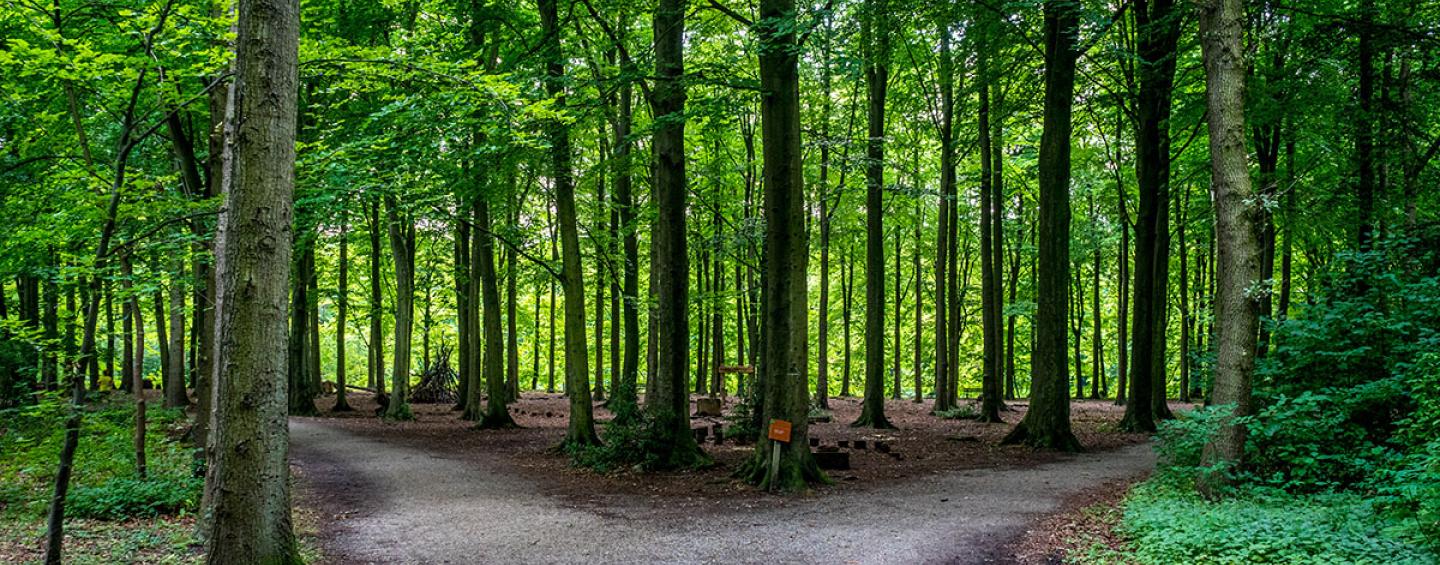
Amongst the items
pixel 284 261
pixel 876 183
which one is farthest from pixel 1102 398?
pixel 284 261

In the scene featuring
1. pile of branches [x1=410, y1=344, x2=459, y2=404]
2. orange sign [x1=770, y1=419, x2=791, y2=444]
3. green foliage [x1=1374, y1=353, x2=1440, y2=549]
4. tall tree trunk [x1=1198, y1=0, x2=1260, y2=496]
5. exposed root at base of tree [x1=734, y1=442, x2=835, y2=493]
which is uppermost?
tall tree trunk [x1=1198, y1=0, x2=1260, y2=496]

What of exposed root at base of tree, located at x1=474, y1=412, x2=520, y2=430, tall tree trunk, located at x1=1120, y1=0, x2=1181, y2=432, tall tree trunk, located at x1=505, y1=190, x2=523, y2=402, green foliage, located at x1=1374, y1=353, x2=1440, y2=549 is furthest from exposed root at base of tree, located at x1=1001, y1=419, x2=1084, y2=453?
tall tree trunk, located at x1=505, y1=190, x2=523, y2=402

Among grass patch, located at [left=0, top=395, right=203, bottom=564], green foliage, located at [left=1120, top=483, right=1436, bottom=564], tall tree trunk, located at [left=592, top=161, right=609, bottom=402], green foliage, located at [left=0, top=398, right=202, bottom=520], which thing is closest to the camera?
green foliage, located at [left=1120, top=483, right=1436, bottom=564]

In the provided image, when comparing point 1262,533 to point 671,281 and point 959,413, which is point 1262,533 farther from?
point 959,413

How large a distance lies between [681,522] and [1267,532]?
4939 millimetres

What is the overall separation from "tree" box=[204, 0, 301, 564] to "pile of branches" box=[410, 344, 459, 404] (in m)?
21.7

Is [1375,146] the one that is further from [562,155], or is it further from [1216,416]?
[562,155]

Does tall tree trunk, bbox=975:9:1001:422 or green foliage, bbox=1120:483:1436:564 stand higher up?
tall tree trunk, bbox=975:9:1001:422

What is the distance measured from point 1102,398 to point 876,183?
18.1m

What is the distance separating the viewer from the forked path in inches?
259

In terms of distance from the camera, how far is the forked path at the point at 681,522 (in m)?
6.57

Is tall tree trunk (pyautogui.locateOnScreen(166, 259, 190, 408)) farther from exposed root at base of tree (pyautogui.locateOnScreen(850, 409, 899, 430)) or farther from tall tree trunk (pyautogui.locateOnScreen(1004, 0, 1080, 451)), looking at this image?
tall tree trunk (pyautogui.locateOnScreen(1004, 0, 1080, 451))

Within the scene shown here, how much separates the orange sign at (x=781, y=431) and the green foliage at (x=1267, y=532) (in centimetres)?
373

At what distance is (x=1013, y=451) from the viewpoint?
→ 1277 centimetres
